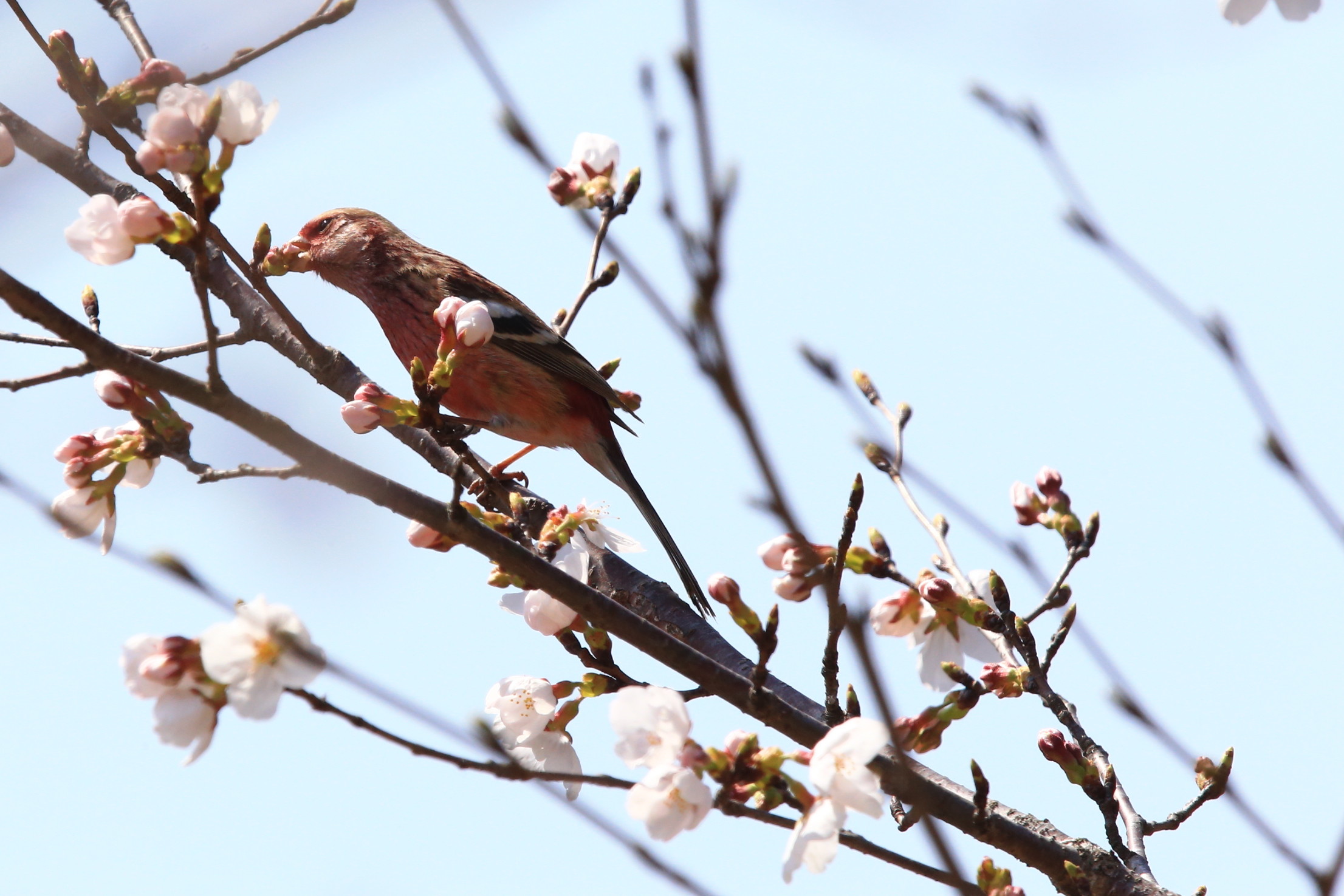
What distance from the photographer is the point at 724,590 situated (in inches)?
111

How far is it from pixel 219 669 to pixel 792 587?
144cm

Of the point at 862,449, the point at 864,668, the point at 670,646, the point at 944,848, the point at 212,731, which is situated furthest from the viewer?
the point at 862,449

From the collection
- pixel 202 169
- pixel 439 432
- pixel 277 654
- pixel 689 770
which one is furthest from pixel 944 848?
pixel 202 169

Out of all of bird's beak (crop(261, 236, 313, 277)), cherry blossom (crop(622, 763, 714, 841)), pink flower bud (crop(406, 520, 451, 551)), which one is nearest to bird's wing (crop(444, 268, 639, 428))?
bird's beak (crop(261, 236, 313, 277))

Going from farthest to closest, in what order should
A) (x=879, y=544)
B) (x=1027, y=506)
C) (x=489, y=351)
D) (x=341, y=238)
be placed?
(x=341, y=238) → (x=489, y=351) → (x=1027, y=506) → (x=879, y=544)

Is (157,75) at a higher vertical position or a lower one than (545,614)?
higher

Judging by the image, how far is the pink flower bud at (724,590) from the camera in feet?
9.05

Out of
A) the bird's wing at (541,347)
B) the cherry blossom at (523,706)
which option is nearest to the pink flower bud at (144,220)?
the cherry blossom at (523,706)

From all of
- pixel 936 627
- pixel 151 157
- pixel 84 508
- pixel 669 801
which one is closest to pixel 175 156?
pixel 151 157

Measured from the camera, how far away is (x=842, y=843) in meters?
2.69

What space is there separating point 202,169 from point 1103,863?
9.58 ft

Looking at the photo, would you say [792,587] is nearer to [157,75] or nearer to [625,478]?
[157,75]

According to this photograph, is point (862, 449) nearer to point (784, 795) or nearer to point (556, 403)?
point (784, 795)

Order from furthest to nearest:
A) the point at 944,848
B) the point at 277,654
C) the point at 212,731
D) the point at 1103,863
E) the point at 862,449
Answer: the point at 862,449
the point at 1103,863
the point at 212,731
the point at 277,654
the point at 944,848
